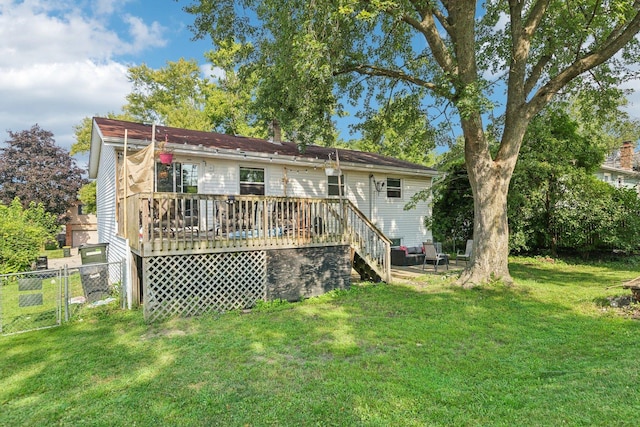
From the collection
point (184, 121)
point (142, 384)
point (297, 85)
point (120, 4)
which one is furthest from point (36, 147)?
point (142, 384)

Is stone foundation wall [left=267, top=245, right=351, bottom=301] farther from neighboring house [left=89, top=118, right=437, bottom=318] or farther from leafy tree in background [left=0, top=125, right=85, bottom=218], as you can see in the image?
leafy tree in background [left=0, top=125, right=85, bottom=218]

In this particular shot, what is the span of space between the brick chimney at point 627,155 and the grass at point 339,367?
25.9 m

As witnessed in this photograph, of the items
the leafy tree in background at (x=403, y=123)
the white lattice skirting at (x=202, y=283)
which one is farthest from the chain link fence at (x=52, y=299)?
the leafy tree in background at (x=403, y=123)

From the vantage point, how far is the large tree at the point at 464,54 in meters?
7.20

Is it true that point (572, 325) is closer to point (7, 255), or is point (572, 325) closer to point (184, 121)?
point (7, 255)

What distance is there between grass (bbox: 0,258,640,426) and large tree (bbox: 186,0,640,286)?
3.30 metres

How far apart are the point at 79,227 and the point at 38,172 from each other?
5.45 m

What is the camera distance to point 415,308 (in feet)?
21.9

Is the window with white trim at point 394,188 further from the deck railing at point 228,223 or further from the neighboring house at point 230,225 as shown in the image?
the deck railing at point 228,223

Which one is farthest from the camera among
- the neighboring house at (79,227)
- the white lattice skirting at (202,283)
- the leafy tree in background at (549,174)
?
the neighboring house at (79,227)

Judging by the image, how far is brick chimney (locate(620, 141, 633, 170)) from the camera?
25.1m

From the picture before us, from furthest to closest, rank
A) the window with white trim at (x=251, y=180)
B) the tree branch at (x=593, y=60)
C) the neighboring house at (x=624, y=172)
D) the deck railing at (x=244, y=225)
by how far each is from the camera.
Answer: the neighboring house at (x=624, y=172), the window with white trim at (x=251, y=180), the tree branch at (x=593, y=60), the deck railing at (x=244, y=225)

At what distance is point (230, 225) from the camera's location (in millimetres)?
7273

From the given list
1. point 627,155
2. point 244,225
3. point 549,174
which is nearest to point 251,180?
point 244,225
